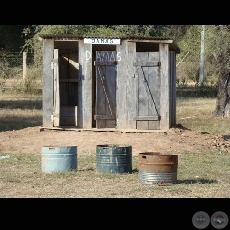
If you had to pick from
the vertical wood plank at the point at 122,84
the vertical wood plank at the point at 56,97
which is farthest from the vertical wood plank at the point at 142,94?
the vertical wood plank at the point at 56,97

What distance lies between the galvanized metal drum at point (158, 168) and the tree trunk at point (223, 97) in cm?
1681

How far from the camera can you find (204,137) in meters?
17.5

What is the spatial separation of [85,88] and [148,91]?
1.78m

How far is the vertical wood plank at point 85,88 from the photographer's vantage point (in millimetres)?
18062

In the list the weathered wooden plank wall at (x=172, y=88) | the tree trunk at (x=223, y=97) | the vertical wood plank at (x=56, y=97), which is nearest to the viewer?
the vertical wood plank at (x=56, y=97)

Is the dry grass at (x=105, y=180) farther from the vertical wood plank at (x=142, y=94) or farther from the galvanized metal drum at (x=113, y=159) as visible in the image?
the vertical wood plank at (x=142, y=94)

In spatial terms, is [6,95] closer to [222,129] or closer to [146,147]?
[222,129]

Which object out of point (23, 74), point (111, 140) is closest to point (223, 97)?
point (111, 140)

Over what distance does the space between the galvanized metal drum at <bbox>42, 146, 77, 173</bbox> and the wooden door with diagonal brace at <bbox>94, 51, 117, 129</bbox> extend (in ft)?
19.7

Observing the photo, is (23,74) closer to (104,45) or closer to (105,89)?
(104,45)

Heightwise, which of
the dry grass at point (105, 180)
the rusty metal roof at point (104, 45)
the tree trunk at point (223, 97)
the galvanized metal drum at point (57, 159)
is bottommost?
the dry grass at point (105, 180)

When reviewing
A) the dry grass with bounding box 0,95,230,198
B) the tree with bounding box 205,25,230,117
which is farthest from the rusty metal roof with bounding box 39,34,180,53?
the tree with bounding box 205,25,230,117

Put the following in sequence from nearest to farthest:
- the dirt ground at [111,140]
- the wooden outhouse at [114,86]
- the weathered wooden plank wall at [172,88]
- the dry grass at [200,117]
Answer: the dirt ground at [111,140], the wooden outhouse at [114,86], the weathered wooden plank wall at [172,88], the dry grass at [200,117]

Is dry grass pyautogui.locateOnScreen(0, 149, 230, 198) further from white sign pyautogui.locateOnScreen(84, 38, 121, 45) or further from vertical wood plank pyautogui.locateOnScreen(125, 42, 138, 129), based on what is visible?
white sign pyautogui.locateOnScreen(84, 38, 121, 45)
